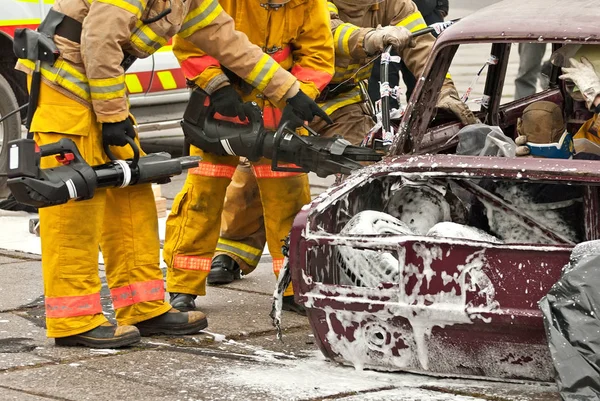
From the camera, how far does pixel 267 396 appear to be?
4.15 metres

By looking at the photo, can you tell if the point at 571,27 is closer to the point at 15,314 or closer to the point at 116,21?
the point at 116,21

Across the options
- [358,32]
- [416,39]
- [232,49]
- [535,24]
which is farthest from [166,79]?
[535,24]

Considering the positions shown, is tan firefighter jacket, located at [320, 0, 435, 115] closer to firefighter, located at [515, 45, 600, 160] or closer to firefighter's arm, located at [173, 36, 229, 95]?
firefighter's arm, located at [173, 36, 229, 95]

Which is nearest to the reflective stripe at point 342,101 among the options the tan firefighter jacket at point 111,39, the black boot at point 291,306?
the black boot at point 291,306

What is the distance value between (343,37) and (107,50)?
65.9 inches

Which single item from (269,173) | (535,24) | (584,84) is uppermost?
(535,24)

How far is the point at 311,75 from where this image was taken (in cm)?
560

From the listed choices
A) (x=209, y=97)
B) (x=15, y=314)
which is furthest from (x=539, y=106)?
(x=15, y=314)

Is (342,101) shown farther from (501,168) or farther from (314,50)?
(501,168)

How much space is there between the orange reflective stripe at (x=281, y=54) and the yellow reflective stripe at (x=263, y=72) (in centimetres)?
28

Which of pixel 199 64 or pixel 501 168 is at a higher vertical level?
pixel 199 64

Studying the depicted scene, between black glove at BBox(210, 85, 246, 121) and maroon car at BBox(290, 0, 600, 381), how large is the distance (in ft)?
2.72

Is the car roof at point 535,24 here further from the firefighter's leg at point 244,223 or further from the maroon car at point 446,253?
the firefighter's leg at point 244,223

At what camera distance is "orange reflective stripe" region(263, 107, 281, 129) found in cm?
558
